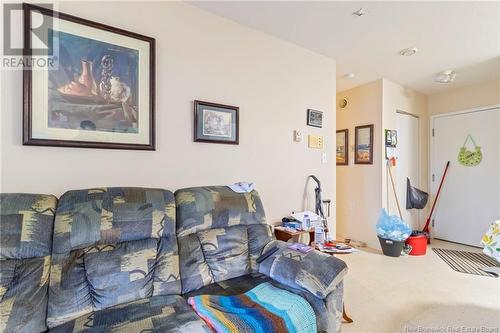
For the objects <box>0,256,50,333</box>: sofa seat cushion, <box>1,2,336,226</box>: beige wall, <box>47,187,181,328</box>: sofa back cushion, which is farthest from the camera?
<box>1,2,336,226</box>: beige wall

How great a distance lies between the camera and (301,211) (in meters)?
2.73

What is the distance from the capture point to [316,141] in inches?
113

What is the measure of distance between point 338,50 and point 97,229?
9.08 ft

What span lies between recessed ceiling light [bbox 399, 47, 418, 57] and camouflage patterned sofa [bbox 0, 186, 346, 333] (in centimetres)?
242

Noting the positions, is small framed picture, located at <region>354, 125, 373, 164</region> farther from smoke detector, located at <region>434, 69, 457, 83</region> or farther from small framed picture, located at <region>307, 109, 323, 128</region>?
small framed picture, located at <region>307, 109, 323, 128</region>

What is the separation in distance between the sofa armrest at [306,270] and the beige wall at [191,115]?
2.69ft

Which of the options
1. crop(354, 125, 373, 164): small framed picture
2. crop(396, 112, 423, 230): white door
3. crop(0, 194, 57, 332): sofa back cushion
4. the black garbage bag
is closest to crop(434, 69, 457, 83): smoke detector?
crop(396, 112, 423, 230): white door

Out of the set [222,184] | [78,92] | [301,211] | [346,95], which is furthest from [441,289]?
[78,92]

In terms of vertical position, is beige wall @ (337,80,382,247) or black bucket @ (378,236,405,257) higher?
beige wall @ (337,80,382,247)

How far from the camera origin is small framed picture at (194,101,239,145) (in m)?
2.04

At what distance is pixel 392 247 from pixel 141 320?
10.3 ft

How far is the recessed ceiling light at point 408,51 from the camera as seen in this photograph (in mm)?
2701

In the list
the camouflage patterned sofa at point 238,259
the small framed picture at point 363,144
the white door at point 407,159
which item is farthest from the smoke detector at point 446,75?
the camouflage patterned sofa at point 238,259

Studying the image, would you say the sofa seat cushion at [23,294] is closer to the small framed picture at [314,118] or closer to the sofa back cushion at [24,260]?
the sofa back cushion at [24,260]
